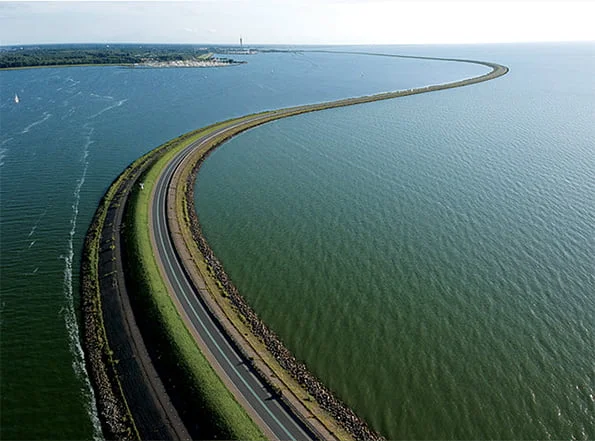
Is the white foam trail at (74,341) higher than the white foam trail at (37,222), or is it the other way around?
the white foam trail at (37,222)

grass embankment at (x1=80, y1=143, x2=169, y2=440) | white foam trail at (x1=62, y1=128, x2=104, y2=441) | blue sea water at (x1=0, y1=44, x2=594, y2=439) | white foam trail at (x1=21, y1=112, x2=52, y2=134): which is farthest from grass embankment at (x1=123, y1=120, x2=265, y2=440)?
white foam trail at (x1=21, y1=112, x2=52, y2=134)

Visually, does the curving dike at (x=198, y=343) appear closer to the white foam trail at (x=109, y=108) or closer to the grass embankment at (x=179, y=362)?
the grass embankment at (x=179, y=362)

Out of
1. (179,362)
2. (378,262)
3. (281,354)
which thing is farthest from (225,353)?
(378,262)

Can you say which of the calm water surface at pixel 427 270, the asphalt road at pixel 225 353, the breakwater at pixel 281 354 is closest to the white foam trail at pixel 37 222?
the asphalt road at pixel 225 353

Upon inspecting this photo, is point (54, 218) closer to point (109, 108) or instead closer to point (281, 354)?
point (281, 354)

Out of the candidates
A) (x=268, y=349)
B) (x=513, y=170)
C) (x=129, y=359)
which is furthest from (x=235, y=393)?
(x=513, y=170)
